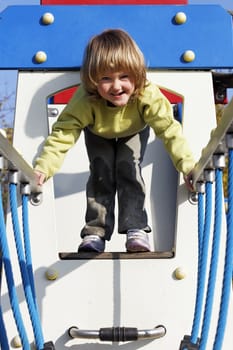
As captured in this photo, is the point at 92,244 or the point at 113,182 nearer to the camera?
the point at 92,244

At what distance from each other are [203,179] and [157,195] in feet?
2.40

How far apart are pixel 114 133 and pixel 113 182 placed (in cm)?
17

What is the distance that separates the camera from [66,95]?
131 inches

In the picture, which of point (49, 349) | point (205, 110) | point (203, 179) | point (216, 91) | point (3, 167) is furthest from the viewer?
point (216, 91)

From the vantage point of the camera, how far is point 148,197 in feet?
9.45

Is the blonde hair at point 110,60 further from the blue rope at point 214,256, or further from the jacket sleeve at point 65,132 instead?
the blue rope at point 214,256

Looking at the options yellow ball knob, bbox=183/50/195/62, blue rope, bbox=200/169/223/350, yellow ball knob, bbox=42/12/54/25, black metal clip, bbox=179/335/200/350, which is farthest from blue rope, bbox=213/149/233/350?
yellow ball knob, bbox=42/12/54/25

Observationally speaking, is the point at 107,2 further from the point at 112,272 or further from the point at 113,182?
the point at 112,272

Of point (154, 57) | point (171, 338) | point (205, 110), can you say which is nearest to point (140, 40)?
point (154, 57)

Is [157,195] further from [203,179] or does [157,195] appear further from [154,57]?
[203,179]

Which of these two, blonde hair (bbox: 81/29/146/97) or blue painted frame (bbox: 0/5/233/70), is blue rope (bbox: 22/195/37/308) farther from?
blue painted frame (bbox: 0/5/233/70)

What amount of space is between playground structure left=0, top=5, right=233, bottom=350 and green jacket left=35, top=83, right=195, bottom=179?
0.15m

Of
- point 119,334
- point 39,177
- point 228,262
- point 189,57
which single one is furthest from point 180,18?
point 228,262

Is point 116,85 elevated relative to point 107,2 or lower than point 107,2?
lower
